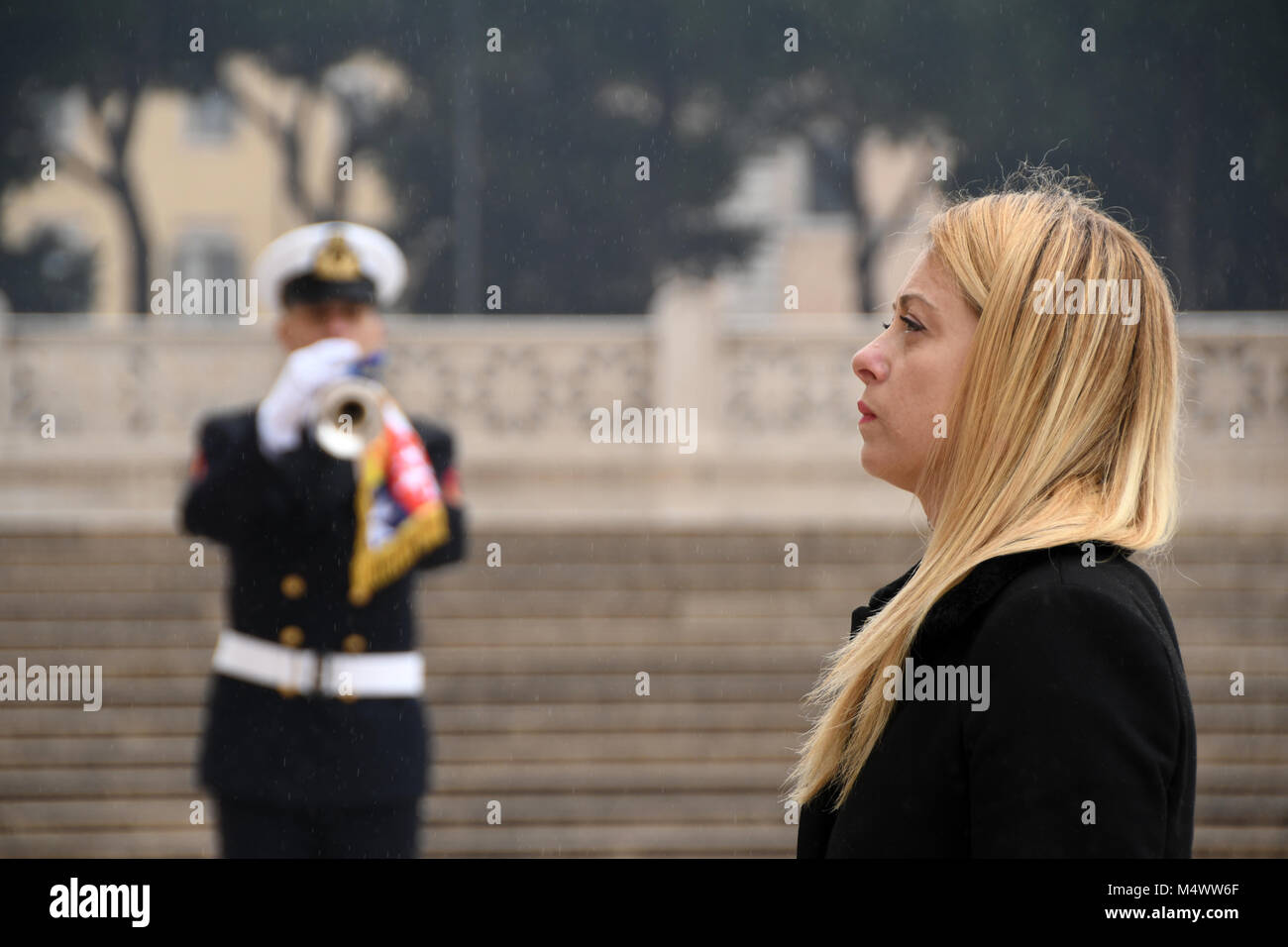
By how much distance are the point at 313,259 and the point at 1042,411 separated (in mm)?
2768

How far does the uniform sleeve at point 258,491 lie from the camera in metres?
3.20

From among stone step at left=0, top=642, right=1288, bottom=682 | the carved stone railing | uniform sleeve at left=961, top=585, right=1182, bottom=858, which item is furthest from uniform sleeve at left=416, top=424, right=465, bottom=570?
the carved stone railing

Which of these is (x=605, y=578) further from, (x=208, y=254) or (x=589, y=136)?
(x=208, y=254)

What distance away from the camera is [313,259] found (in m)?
3.66

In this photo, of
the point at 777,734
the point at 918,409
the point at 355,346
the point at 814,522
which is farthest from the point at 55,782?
the point at 918,409

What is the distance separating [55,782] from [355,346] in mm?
3713

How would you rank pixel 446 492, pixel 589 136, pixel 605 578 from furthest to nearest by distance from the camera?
1. pixel 589 136
2. pixel 605 578
3. pixel 446 492

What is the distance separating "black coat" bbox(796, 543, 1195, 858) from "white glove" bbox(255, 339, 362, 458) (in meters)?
2.31

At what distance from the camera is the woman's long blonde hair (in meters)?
1.21

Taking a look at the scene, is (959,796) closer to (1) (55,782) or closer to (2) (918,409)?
(2) (918,409)

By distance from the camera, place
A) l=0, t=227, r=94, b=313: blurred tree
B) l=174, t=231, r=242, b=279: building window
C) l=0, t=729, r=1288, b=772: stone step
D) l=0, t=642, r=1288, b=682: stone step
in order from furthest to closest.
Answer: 1. l=174, t=231, r=242, b=279: building window
2. l=0, t=227, r=94, b=313: blurred tree
3. l=0, t=642, r=1288, b=682: stone step
4. l=0, t=729, r=1288, b=772: stone step

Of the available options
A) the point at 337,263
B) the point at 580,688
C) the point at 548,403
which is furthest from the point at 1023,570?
the point at 548,403

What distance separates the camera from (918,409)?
4.35 feet

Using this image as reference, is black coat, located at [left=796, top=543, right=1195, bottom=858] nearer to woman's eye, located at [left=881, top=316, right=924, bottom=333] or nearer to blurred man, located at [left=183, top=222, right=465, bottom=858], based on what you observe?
woman's eye, located at [left=881, top=316, right=924, bottom=333]
